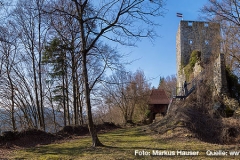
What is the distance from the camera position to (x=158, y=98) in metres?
26.4

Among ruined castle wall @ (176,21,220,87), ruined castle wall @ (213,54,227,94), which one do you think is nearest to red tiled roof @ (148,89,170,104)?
ruined castle wall @ (176,21,220,87)

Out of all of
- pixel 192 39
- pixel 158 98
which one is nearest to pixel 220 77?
pixel 192 39

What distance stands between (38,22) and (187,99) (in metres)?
12.4

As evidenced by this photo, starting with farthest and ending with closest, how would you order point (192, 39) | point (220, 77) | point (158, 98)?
point (158, 98), point (192, 39), point (220, 77)

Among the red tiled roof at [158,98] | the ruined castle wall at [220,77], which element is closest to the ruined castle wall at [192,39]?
the red tiled roof at [158,98]

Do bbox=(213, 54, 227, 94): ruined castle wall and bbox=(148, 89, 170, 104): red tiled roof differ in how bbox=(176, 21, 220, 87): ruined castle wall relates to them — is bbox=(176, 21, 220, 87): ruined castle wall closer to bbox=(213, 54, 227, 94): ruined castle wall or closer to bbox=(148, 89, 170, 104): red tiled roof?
bbox=(148, 89, 170, 104): red tiled roof

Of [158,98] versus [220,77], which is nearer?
[220,77]

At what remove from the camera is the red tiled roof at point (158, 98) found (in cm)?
2578

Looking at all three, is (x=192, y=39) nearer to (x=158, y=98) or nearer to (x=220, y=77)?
(x=158, y=98)

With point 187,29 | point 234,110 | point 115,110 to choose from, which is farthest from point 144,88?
point 234,110

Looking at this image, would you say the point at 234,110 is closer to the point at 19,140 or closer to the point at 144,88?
the point at 19,140

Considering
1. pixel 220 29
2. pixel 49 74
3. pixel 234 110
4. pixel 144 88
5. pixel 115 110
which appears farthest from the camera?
pixel 115 110

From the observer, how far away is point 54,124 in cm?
1972

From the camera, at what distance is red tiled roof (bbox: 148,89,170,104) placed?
2578 centimetres
